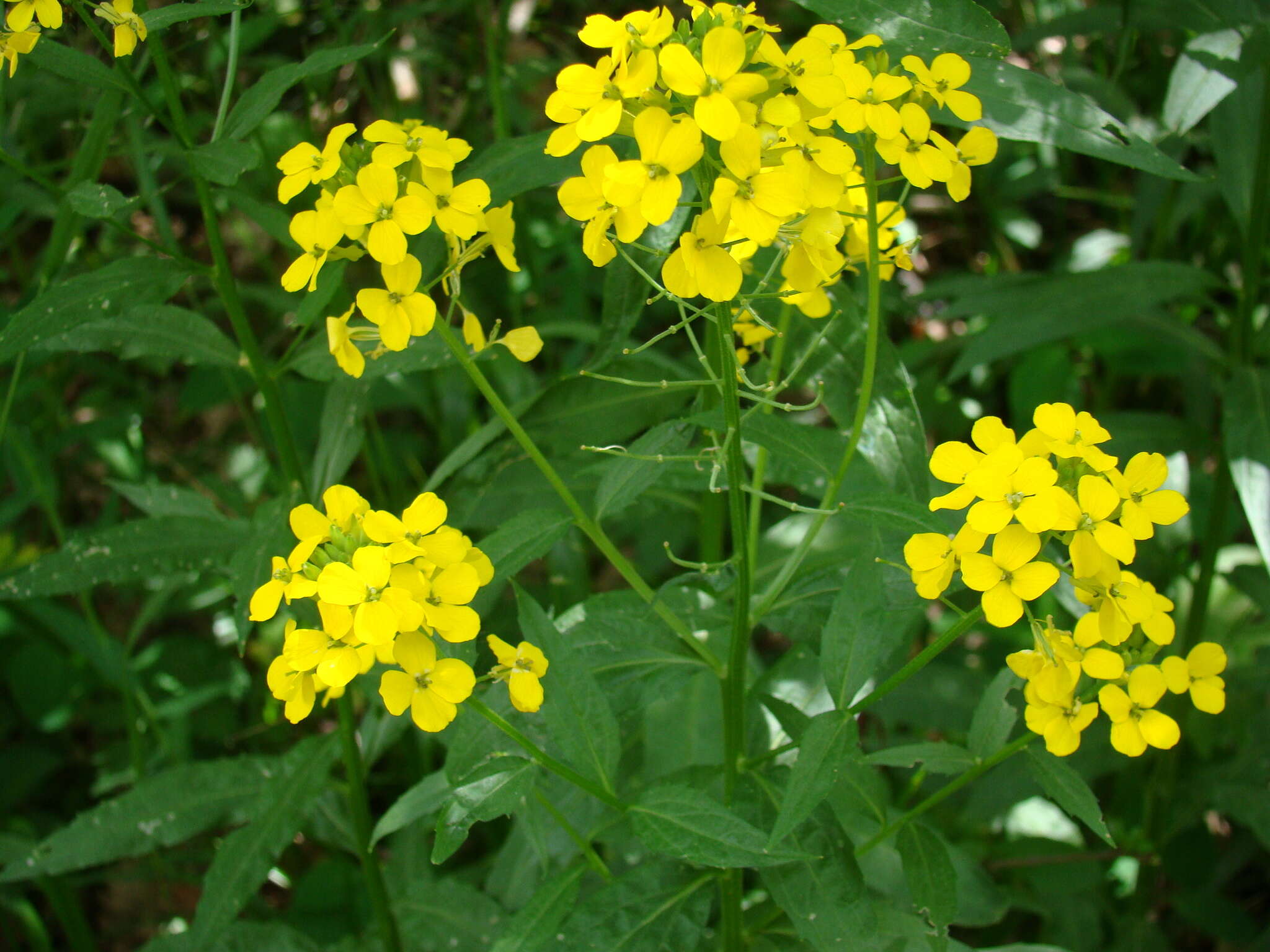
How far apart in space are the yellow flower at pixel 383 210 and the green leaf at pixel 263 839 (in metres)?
0.95

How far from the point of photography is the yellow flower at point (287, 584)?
1054 millimetres

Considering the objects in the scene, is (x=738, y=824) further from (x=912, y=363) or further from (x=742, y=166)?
(x=912, y=363)

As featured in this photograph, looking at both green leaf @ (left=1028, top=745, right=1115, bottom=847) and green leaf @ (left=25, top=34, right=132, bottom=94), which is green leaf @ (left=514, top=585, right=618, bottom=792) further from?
green leaf @ (left=25, top=34, right=132, bottom=94)

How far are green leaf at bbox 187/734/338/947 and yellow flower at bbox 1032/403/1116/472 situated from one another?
48.0 inches

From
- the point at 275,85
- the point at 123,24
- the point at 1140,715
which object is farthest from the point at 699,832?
the point at 123,24

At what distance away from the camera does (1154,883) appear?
224cm

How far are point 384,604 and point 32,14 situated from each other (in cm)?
97

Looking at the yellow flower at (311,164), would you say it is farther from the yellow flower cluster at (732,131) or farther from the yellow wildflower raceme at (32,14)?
the yellow wildflower raceme at (32,14)

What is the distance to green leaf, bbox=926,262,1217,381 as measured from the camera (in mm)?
1971

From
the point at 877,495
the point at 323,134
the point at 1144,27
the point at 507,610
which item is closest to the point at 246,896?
the point at 507,610

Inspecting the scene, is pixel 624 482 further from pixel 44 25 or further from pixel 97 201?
pixel 44 25

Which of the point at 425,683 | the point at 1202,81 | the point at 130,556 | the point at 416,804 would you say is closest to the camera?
the point at 425,683

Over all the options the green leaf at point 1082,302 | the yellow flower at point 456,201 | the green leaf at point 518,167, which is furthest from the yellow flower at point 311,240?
the green leaf at point 1082,302

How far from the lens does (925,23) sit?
133 cm
